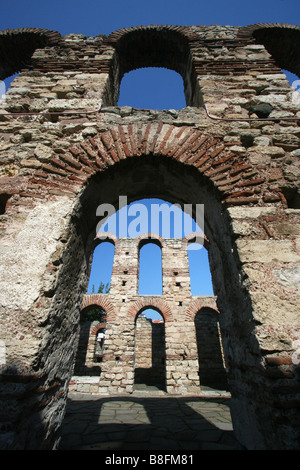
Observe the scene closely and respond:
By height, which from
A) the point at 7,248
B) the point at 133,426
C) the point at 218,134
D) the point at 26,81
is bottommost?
the point at 133,426

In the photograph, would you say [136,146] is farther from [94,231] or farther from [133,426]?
[133,426]

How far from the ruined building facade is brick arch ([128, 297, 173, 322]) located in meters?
6.75

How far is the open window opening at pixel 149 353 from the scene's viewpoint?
10.4 meters

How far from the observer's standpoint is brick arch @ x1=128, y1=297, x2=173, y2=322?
29.2 ft

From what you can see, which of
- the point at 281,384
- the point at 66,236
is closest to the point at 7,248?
the point at 66,236

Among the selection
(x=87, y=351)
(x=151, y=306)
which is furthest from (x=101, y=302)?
(x=87, y=351)

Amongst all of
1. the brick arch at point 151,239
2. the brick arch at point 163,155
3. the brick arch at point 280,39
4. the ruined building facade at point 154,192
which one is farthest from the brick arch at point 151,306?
the brick arch at point 280,39

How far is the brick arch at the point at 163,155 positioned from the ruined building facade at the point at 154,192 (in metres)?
0.01

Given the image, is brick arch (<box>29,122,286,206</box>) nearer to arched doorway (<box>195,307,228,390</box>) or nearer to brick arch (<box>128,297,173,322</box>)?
brick arch (<box>128,297,173,322</box>)

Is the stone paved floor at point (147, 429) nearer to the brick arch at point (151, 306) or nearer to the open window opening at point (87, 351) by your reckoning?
the brick arch at point (151, 306)

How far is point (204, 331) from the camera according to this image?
36.0ft

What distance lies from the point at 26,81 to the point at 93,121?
4.55 ft

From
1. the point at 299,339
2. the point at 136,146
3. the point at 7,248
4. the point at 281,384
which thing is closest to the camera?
the point at 281,384

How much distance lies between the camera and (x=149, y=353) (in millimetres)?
11094
